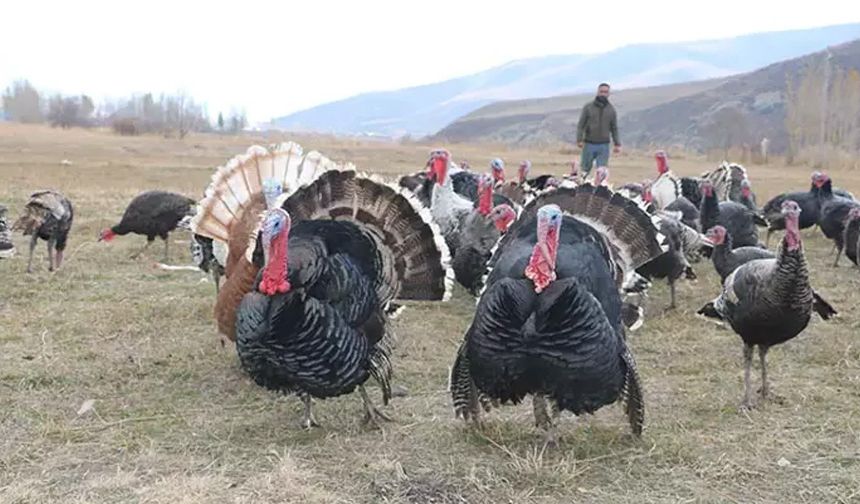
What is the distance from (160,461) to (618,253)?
254 cm

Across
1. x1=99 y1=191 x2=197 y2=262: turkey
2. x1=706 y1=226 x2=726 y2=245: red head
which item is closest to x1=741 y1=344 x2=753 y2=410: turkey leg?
x1=706 y1=226 x2=726 y2=245: red head

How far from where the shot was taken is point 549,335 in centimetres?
335

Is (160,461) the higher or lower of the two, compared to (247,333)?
lower

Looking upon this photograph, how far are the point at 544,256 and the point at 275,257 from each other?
1.12 meters

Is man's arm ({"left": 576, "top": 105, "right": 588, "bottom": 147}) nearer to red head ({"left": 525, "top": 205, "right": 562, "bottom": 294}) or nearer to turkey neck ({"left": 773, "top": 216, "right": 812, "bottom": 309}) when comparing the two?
turkey neck ({"left": 773, "top": 216, "right": 812, "bottom": 309})

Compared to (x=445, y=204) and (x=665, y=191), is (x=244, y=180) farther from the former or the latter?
(x=665, y=191)

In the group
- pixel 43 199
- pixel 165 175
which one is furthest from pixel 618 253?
pixel 165 175

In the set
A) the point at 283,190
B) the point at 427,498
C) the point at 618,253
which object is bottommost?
the point at 427,498

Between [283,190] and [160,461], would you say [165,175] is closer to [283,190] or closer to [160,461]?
[283,190]

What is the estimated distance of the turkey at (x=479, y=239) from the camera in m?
6.52

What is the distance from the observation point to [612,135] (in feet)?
35.2

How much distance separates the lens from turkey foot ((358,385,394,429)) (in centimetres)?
411

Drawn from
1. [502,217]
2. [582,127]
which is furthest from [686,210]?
[582,127]

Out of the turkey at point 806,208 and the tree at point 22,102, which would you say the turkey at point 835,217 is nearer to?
the turkey at point 806,208
